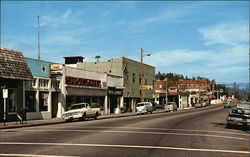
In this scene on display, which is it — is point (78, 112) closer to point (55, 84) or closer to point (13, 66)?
point (55, 84)

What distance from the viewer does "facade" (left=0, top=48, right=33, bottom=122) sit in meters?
28.0

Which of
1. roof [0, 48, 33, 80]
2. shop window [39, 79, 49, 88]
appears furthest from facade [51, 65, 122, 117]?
roof [0, 48, 33, 80]

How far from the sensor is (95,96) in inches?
1807

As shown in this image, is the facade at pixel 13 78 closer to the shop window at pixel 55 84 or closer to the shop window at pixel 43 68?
the shop window at pixel 43 68

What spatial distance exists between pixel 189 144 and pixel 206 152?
7.07 ft

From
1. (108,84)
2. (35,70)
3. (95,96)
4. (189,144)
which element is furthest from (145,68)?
(189,144)

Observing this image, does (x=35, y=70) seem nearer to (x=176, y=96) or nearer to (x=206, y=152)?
(x=206, y=152)

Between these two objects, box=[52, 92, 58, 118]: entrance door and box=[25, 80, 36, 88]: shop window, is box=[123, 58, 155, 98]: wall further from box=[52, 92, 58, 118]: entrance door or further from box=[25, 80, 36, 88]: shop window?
box=[25, 80, 36, 88]: shop window

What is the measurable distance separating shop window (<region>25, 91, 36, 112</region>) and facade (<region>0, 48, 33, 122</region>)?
956 mm

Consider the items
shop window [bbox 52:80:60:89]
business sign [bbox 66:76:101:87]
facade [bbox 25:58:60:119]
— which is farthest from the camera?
business sign [bbox 66:76:101:87]

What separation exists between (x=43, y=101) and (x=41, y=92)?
1056 mm

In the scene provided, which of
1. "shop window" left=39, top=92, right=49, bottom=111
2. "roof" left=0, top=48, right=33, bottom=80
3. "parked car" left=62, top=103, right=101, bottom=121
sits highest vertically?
"roof" left=0, top=48, right=33, bottom=80

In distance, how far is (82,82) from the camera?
41.5 meters

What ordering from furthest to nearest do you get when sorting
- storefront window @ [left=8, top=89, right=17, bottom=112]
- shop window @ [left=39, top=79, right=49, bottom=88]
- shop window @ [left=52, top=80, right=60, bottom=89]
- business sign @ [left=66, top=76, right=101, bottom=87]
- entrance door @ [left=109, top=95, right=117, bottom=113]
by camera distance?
entrance door @ [left=109, top=95, right=117, bottom=113]
business sign @ [left=66, top=76, right=101, bottom=87]
shop window @ [left=52, top=80, right=60, bottom=89]
shop window @ [left=39, top=79, right=49, bottom=88]
storefront window @ [left=8, top=89, right=17, bottom=112]
